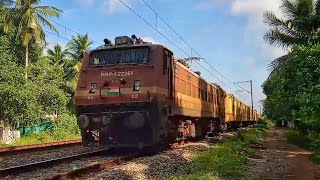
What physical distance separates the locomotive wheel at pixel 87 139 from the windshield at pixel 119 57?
7.72 ft

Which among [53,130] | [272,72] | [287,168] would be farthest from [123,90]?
[53,130]

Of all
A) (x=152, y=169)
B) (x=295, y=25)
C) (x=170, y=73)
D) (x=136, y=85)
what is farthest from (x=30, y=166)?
(x=295, y=25)

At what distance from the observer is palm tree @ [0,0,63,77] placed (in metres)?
35.4

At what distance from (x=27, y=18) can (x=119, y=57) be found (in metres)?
25.1

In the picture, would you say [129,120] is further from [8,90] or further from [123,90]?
[8,90]

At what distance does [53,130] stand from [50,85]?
351 centimetres

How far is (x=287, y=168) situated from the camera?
11.7 metres

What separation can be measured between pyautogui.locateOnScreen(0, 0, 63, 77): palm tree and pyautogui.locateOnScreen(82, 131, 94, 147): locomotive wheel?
22801mm

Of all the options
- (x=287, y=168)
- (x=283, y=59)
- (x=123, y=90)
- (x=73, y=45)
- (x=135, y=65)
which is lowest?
(x=287, y=168)

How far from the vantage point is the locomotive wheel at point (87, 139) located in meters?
13.4

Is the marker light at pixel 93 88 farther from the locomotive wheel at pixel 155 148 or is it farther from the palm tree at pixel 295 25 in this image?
the palm tree at pixel 295 25

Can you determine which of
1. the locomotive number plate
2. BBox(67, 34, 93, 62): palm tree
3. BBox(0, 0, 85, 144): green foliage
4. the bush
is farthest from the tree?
the locomotive number plate

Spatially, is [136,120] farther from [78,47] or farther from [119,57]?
[78,47]

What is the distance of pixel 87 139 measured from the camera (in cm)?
1352
